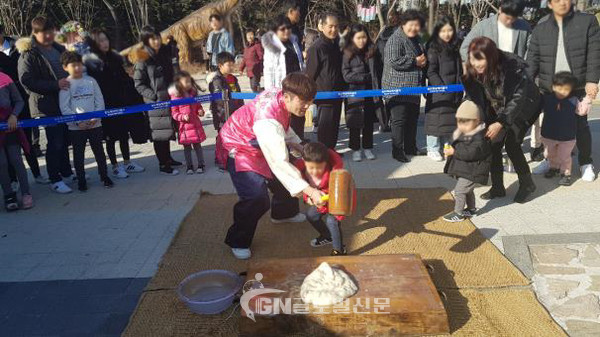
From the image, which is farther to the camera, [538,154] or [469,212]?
[538,154]

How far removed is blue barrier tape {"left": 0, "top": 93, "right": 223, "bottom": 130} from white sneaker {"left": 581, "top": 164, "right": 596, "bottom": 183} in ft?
13.8

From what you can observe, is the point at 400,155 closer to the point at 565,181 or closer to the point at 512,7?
the point at 565,181

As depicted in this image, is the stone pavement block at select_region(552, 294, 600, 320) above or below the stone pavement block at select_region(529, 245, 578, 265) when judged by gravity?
below

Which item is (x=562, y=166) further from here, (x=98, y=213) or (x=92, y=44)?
(x=92, y=44)

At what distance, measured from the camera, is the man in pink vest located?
10.9ft

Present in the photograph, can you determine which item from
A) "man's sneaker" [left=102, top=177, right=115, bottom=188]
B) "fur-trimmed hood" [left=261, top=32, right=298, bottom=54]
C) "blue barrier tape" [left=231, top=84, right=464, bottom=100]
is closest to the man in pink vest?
"blue barrier tape" [left=231, top=84, right=464, bottom=100]

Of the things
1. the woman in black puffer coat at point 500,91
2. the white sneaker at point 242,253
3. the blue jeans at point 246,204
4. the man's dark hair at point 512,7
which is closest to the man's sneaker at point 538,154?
the woman in black puffer coat at point 500,91

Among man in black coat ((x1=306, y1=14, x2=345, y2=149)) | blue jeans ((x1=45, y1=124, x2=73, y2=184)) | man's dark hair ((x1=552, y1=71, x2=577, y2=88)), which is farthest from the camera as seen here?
man in black coat ((x1=306, y1=14, x2=345, y2=149))

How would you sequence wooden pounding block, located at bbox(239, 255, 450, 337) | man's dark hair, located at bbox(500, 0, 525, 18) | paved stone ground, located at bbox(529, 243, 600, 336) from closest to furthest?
wooden pounding block, located at bbox(239, 255, 450, 337)
paved stone ground, located at bbox(529, 243, 600, 336)
man's dark hair, located at bbox(500, 0, 525, 18)

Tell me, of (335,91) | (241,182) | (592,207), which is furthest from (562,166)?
(241,182)

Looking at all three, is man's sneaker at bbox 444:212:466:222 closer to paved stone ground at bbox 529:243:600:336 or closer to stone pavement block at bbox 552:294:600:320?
paved stone ground at bbox 529:243:600:336

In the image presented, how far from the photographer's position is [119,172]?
21.0 ft

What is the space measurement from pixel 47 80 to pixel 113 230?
2075 millimetres

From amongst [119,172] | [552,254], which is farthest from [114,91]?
[552,254]
